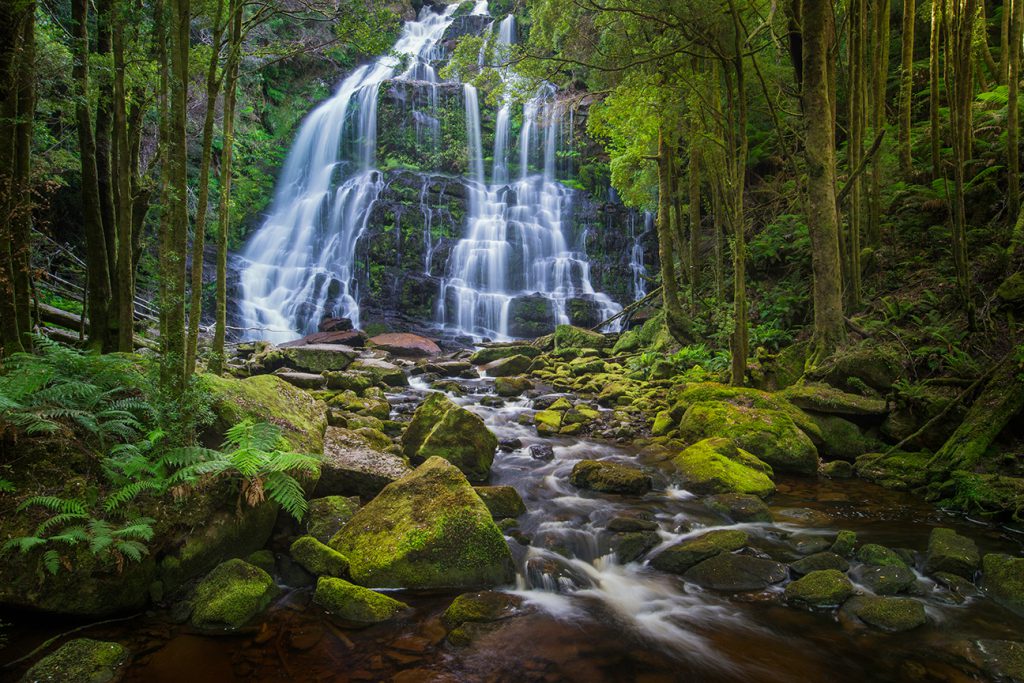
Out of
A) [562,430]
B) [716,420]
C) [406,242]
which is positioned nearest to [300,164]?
[406,242]

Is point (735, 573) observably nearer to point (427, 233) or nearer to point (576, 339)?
point (576, 339)

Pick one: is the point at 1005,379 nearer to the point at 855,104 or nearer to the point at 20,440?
the point at 855,104

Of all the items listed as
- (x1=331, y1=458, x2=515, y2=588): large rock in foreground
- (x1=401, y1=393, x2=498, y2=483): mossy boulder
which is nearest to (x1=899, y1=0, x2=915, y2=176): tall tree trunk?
(x1=401, y1=393, x2=498, y2=483): mossy boulder

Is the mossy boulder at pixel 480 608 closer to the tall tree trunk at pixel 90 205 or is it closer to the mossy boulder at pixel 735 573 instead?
the mossy boulder at pixel 735 573

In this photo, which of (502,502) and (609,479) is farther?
(609,479)

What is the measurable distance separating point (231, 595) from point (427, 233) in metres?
22.5

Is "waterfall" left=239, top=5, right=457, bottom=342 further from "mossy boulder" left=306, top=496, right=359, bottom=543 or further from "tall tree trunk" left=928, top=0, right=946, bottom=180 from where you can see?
"tall tree trunk" left=928, top=0, right=946, bottom=180

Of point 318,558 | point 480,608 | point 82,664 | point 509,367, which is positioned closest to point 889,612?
point 480,608

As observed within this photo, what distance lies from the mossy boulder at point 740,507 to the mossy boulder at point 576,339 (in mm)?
10694

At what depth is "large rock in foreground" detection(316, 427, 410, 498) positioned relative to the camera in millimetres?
5365

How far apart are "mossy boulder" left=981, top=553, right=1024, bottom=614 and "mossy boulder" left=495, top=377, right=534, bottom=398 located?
9130 mm

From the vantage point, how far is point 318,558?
4.20 m

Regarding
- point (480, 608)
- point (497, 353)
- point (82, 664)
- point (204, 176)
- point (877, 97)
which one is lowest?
point (480, 608)

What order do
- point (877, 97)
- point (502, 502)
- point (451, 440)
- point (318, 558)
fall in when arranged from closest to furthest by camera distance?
1. point (318, 558)
2. point (502, 502)
3. point (451, 440)
4. point (877, 97)
